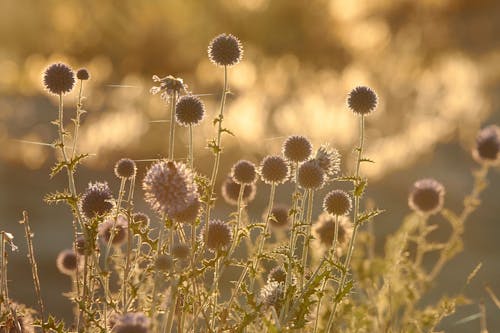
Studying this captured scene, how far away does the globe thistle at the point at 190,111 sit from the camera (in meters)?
2.92

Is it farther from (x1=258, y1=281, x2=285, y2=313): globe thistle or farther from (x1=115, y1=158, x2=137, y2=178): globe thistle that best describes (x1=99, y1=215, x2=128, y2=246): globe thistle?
(x1=258, y1=281, x2=285, y2=313): globe thistle

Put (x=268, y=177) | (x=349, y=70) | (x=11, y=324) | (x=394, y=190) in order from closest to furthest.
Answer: (x=11, y=324) → (x=268, y=177) → (x=394, y=190) → (x=349, y=70)

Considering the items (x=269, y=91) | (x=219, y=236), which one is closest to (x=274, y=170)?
(x=219, y=236)

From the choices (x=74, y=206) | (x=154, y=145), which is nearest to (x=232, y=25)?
(x=154, y=145)

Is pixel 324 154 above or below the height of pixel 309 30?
below

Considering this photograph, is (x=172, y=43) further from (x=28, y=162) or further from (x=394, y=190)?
(x=394, y=190)

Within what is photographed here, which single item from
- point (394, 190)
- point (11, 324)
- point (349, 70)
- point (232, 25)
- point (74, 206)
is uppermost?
point (232, 25)

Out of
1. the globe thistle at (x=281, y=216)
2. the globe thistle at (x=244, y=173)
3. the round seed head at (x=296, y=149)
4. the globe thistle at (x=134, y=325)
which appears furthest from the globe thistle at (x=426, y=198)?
the globe thistle at (x=134, y=325)

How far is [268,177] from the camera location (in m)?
3.18

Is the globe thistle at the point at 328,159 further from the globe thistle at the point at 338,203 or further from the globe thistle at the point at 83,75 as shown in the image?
the globe thistle at the point at 83,75

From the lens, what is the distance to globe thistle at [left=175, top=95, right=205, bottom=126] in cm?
292

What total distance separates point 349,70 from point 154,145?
426 cm

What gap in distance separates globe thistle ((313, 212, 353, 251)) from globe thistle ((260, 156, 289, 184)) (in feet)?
1.42

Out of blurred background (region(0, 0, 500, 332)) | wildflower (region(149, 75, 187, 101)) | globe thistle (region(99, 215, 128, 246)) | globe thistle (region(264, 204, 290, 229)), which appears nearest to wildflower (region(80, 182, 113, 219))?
A: globe thistle (region(99, 215, 128, 246))
